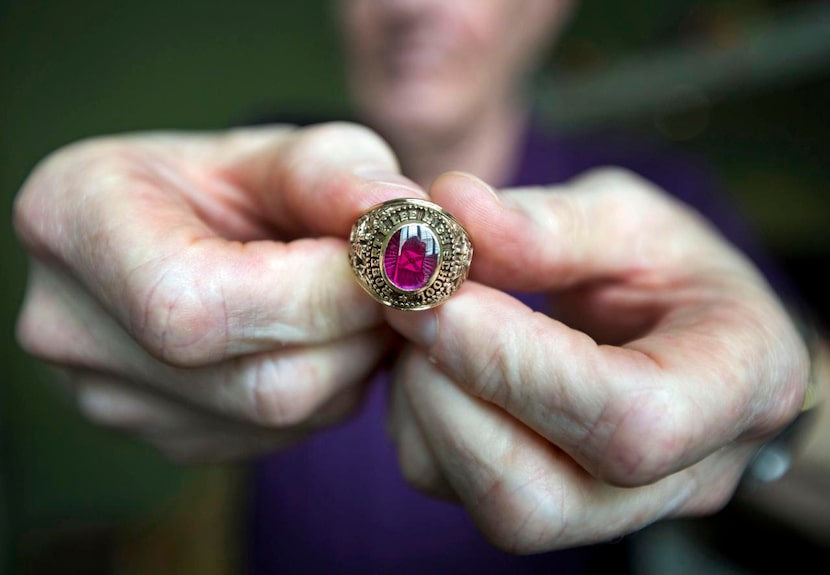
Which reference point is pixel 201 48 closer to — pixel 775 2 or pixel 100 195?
pixel 775 2

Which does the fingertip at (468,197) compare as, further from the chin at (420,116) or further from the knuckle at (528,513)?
the chin at (420,116)

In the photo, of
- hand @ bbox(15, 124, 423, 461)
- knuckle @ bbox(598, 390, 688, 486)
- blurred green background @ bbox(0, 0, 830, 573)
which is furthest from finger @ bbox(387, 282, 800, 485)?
blurred green background @ bbox(0, 0, 830, 573)

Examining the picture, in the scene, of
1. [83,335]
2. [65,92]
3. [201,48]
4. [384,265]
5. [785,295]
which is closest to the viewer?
[384,265]

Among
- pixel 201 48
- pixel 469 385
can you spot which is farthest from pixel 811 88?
pixel 201 48

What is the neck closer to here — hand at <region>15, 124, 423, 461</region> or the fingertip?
hand at <region>15, 124, 423, 461</region>

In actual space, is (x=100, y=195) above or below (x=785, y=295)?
above

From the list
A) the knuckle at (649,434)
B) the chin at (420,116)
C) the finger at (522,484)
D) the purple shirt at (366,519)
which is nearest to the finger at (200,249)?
the finger at (522,484)
